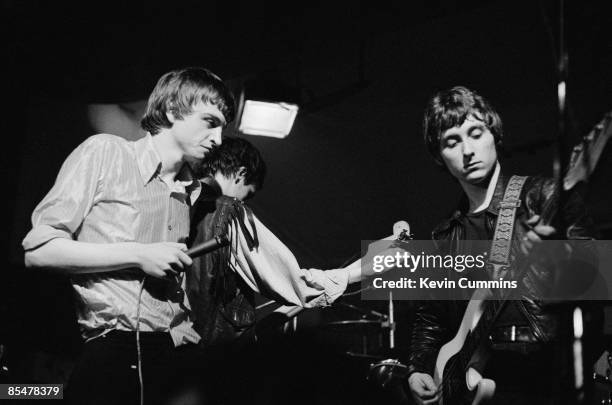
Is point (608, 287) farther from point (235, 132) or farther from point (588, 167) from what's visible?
point (235, 132)

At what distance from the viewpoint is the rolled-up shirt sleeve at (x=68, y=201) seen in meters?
1.61

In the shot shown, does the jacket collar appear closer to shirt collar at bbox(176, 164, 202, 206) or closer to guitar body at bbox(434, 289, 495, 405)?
guitar body at bbox(434, 289, 495, 405)

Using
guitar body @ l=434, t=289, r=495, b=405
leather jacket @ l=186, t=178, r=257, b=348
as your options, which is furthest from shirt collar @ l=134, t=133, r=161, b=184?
guitar body @ l=434, t=289, r=495, b=405

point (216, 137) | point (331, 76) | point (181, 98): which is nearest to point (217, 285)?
point (216, 137)

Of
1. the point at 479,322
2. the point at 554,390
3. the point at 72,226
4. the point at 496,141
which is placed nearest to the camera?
the point at 554,390

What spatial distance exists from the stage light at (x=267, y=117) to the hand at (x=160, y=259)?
259 centimetres

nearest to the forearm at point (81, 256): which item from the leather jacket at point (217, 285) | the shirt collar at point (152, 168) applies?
the shirt collar at point (152, 168)

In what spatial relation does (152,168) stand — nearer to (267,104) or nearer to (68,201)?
(68,201)

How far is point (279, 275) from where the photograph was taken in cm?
221

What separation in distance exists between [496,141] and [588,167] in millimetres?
722

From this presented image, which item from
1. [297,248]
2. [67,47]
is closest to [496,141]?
[67,47]

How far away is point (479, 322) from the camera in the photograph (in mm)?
1952

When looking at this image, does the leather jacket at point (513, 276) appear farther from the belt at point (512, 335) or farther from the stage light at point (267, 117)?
the stage light at point (267, 117)

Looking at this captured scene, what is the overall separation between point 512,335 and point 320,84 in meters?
3.47
